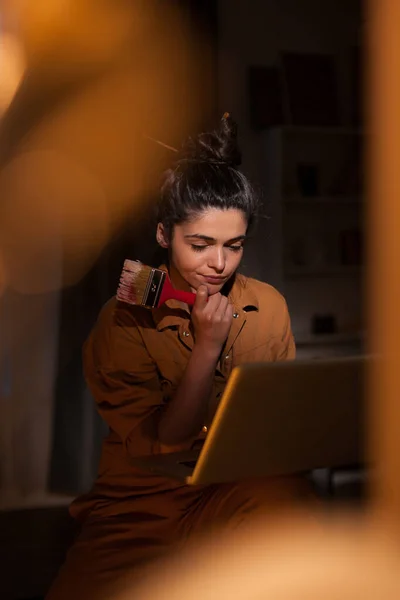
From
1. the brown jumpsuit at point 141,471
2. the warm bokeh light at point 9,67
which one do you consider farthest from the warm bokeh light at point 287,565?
the warm bokeh light at point 9,67

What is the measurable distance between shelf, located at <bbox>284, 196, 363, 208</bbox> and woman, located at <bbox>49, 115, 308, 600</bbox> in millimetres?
2378

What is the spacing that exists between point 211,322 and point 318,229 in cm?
286

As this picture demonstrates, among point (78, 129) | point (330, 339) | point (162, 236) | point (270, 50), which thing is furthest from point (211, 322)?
point (270, 50)

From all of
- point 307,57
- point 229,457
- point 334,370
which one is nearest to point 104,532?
point 229,457

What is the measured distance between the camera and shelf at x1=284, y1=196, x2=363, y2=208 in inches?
161

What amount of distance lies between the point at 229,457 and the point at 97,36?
2.76 meters

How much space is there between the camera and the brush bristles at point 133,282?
1.53 m

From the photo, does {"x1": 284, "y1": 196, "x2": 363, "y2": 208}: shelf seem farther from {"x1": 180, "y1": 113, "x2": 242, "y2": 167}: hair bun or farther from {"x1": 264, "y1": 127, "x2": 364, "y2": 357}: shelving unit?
{"x1": 180, "y1": 113, "x2": 242, "y2": 167}: hair bun

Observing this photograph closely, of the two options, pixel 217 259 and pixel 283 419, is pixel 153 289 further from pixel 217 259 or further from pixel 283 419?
pixel 283 419

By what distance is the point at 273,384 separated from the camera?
3.34ft

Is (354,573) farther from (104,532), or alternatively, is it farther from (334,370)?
(104,532)

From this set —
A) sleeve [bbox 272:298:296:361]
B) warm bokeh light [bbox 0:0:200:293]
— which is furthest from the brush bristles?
warm bokeh light [bbox 0:0:200:293]

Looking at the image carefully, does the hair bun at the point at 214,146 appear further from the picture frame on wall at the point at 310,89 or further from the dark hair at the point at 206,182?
the picture frame on wall at the point at 310,89

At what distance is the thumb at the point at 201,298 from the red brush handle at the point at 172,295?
41 mm
